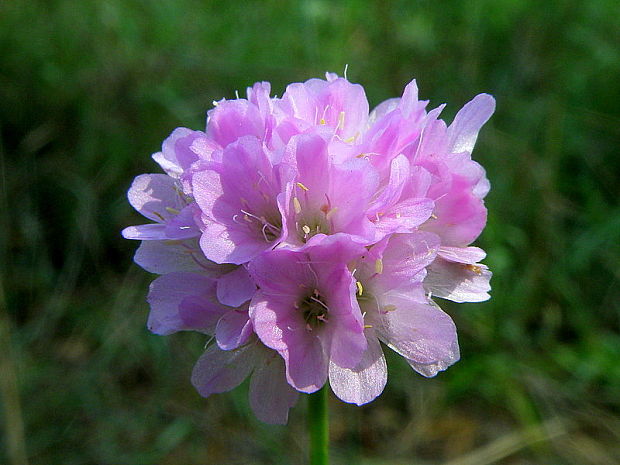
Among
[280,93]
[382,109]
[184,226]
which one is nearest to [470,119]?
[382,109]

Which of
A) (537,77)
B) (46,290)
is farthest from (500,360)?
(46,290)

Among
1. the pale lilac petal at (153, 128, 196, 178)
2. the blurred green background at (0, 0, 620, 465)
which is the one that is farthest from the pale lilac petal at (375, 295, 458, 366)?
the blurred green background at (0, 0, 620, 465)

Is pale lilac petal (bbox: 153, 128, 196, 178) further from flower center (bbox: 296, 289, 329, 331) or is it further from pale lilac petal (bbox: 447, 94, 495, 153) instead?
pale lilac petal (bbox: 447, 94, 495, 153)

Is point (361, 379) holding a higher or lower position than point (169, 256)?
lower

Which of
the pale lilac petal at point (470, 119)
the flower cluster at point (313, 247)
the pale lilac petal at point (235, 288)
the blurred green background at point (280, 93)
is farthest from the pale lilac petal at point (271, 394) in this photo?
the blurred green background at point (280, 93)

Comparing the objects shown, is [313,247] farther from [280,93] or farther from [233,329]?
[280,93]

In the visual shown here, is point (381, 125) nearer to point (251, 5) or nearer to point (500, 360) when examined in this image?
point (500, 360)

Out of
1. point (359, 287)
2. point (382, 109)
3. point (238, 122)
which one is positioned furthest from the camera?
point (382, 109)
